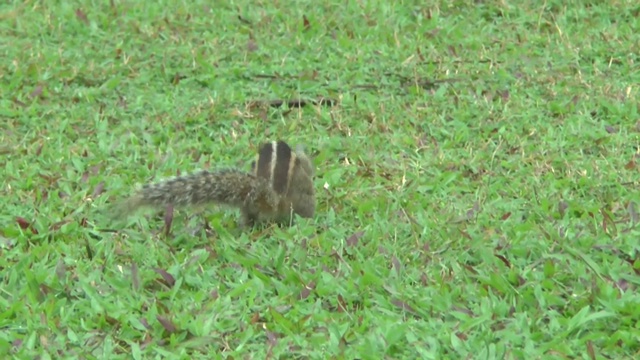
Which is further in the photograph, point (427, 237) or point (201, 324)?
point (427, 237)

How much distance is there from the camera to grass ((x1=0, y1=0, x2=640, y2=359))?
525 cm

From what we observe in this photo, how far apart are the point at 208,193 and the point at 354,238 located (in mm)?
785

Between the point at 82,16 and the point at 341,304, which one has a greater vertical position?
the point at 341,304

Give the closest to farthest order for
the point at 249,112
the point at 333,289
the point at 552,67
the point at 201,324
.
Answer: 1. the point at 201,324
2. the point at 333,289
3. the point at 249,112
4. the point at 552,67

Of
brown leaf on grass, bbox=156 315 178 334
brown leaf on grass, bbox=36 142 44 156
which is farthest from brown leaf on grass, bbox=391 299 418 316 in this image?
brown leaf on grass, bbox=36 142 44 156

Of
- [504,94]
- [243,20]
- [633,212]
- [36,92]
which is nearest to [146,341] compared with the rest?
[633,212]

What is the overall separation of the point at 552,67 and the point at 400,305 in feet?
12.8

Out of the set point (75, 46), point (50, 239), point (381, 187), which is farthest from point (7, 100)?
point (381, 187)

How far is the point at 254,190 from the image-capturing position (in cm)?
615

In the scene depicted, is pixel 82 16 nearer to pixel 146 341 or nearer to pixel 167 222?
pixel 167 222

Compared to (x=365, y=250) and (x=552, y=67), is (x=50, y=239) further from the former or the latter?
(x=552, y=67)

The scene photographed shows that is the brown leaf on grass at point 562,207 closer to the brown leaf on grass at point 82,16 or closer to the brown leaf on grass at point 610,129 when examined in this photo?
the brown leaf on grass at point 610,129

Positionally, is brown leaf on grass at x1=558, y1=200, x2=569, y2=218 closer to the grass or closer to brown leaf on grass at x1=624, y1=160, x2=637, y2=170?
the grass

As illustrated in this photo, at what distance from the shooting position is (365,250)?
19.9 feet
